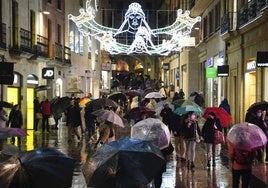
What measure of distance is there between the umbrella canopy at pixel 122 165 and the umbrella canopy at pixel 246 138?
301 cm

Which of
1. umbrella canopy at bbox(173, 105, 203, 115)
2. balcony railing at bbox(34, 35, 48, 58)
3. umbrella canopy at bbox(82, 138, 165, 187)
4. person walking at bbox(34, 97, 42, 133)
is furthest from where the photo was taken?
balcony railing at bbox(34, 35, 48, 58)

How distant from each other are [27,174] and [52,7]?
31798 mm

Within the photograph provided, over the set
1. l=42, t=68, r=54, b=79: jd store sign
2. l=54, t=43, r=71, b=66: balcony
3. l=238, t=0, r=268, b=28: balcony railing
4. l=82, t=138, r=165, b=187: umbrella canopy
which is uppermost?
l=238, t=0, r=268, b=28: balcony railing

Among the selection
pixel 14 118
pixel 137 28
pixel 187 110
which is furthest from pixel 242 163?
pixel 137 28

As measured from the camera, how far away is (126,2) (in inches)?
3802

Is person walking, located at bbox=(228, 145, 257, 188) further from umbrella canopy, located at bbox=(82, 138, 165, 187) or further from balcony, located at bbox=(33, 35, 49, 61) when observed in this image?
balcony, located at bbox=(33, 35, 49, 61)

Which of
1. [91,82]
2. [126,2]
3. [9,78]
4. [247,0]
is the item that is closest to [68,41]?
[91,82]

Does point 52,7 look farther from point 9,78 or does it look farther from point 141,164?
point 141,164

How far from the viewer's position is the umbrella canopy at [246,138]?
981 centimetres

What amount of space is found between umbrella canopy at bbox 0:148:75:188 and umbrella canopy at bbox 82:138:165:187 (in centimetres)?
46

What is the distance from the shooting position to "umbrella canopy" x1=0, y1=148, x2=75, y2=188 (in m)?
5.76

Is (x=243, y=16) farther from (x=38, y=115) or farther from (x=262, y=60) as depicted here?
(x=38, y=115)

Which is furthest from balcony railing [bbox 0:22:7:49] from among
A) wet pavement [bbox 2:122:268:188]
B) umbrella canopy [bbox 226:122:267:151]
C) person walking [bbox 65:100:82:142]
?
umbrella canopy [bbox 226:122:267:151]

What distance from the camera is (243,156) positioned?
9852mm
